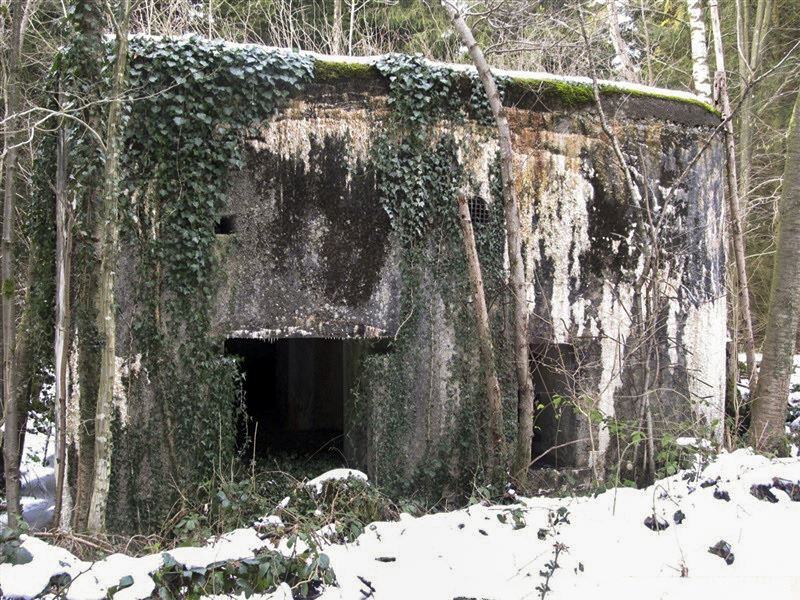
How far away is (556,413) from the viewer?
719 cm

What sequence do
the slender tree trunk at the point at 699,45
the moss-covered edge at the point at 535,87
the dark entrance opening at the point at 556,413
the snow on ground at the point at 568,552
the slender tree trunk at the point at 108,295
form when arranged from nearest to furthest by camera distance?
1. the snow on ground at the point at 568,552
2. the slender tree trunk at the point at 108,295
3. the moss-covered edge at the point at 535,87
4. the dark entrance opening at the point at 556,413
5. the slender tree trunk at the point at 699,45

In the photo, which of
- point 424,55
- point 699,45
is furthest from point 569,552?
point 699,45

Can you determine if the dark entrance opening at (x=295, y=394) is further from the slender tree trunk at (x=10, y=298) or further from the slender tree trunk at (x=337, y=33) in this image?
the slender tree trunk at (x=337, y=33)

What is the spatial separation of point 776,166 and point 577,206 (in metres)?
8.86

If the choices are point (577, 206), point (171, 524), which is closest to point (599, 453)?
point (577, 206)

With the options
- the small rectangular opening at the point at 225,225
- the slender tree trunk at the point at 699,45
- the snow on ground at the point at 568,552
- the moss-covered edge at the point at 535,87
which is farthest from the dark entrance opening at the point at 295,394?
the slender tree trunk at the point at 699,45

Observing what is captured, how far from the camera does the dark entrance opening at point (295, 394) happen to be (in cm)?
912

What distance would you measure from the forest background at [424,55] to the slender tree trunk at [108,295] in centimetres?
2

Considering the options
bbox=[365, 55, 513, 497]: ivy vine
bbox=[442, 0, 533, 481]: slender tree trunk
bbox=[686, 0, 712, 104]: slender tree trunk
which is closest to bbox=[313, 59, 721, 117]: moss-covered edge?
bbox=[365, 55, 513, 497]: ivy vine

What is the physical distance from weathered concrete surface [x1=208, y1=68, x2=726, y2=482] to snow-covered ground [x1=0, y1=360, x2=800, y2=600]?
0.90m

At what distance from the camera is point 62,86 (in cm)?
598

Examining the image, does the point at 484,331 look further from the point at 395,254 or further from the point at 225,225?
the point at 225,225

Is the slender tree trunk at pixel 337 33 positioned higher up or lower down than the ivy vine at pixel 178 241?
higher up

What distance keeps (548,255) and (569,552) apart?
3.18 m
